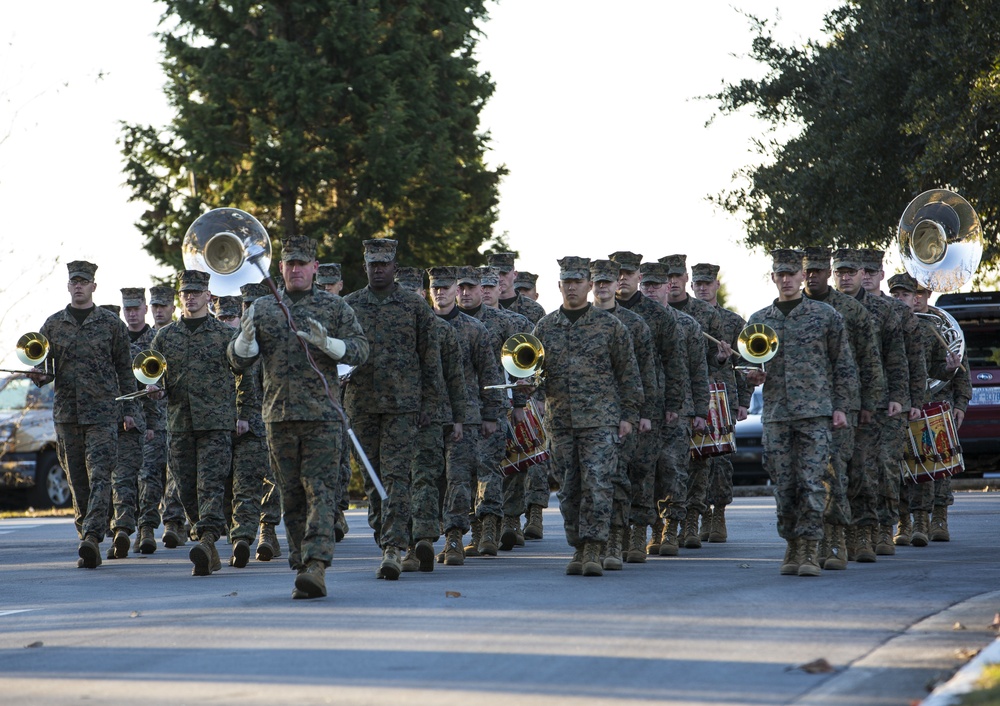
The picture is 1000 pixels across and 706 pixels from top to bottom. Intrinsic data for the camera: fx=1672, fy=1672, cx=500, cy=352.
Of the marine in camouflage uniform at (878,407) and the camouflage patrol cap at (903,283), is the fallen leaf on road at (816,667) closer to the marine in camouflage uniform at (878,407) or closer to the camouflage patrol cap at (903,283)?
the marine in camouflage uniform at (878,407)

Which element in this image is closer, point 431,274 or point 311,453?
point 311,453

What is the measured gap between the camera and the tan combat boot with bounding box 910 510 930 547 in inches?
613

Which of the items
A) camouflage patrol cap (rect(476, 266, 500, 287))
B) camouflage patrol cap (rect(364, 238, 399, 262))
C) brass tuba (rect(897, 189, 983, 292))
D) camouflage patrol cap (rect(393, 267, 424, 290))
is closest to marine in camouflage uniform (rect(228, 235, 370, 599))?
camouflage patrol cap (rect(364, 238, 399, 262))

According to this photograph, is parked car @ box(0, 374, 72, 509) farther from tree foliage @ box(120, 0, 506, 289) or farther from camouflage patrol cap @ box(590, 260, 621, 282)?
camouflage patrol cap @ box(590, 260, 621, 282)

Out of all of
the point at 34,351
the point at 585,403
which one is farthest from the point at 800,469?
the point at 34,351

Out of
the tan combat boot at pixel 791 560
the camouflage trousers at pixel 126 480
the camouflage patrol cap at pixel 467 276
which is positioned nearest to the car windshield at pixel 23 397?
the camouflage trousers at pixel 126 480

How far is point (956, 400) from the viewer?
16375 mm

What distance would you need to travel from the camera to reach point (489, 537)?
1502 centimetres

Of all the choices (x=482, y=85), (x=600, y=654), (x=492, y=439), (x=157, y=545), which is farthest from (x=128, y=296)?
(x=482, y=85)

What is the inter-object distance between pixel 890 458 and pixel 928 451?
1.04 meters

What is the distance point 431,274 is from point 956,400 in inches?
221

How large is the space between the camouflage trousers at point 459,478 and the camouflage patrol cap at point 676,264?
288cm

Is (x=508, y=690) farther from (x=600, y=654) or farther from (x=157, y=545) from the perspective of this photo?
(x=157, y=545)

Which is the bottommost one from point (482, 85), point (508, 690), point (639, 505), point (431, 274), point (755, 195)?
point (508, 690)
